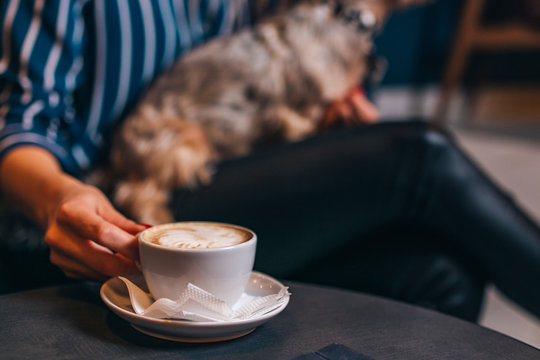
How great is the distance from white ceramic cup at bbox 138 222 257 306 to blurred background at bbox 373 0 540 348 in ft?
6.68

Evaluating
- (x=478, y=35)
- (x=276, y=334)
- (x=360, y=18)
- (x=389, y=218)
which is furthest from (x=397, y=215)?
(x=478, y=35)

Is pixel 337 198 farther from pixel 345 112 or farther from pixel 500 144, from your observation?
pixel 500 144

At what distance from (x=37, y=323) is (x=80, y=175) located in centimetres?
56

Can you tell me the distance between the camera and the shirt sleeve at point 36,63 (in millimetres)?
844

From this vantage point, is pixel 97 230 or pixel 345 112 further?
pixel 345 112

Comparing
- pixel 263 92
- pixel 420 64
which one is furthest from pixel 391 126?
pixel 420 64

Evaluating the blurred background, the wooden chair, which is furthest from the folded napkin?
the wooden chair

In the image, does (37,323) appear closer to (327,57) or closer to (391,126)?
(391,126)

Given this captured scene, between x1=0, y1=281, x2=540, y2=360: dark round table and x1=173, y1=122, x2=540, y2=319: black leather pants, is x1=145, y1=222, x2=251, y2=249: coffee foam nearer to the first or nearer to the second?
x1=0, y1=281, x2=540, y2=360: dark round table

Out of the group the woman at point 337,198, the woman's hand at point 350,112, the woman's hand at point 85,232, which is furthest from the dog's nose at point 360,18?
the woman's hand at point 85,232

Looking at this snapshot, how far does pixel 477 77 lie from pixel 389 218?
150 inches

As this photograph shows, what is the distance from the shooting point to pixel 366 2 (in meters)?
1.25

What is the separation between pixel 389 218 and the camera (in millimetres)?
812

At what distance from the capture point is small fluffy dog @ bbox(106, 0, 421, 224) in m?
0.95
